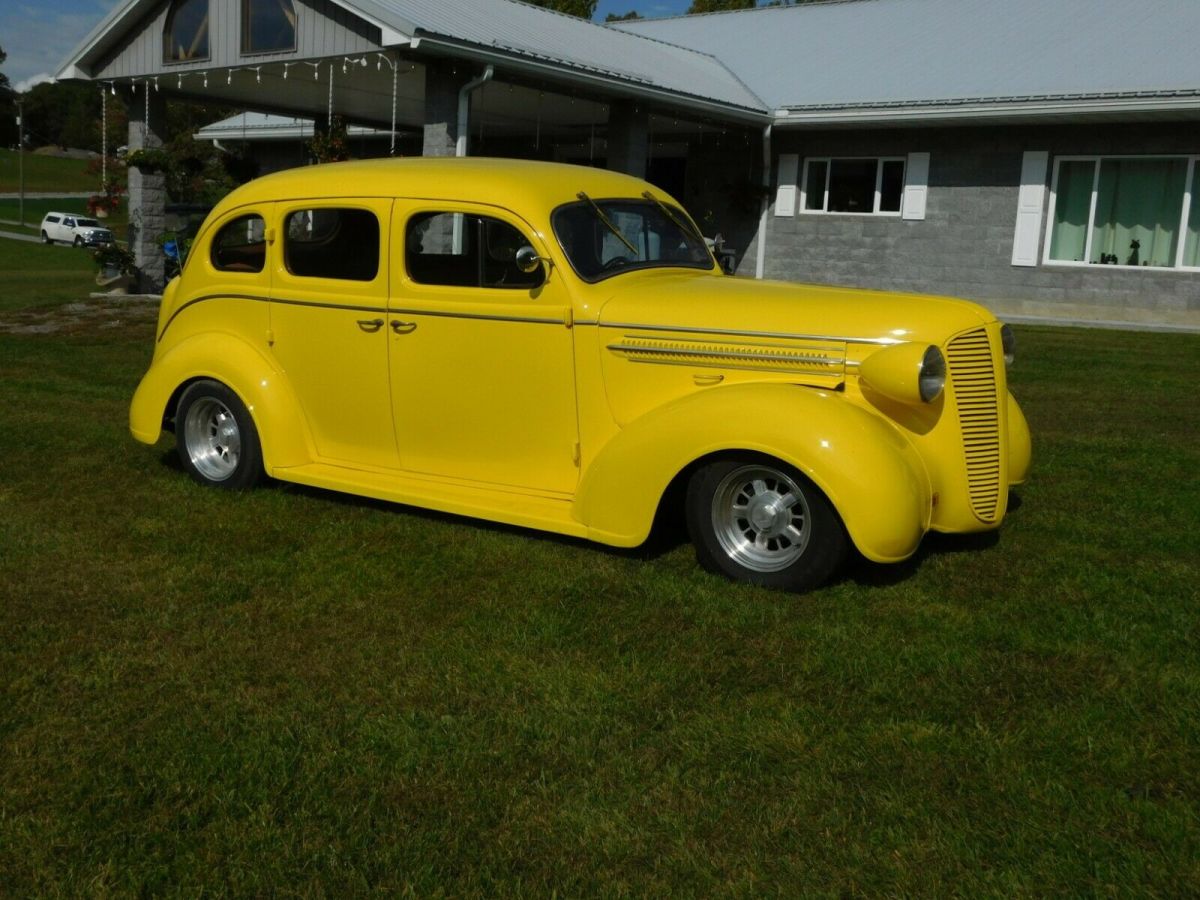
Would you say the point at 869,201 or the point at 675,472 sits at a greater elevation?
the point at 869,201

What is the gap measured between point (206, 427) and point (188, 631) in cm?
251

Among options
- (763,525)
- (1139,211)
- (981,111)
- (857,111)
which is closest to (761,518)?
(763,525)

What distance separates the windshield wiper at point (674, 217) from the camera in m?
6.18

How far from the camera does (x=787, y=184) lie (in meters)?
19.0

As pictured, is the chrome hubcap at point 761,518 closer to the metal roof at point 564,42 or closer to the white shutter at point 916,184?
the metal roof at point 564,42

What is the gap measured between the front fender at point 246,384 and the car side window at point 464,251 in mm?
1088

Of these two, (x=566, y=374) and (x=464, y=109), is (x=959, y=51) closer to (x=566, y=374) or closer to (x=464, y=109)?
(x=464, y=109)

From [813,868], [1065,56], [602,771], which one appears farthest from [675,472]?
[1065,56]

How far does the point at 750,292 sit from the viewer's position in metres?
5.24

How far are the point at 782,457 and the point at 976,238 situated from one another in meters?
14.0

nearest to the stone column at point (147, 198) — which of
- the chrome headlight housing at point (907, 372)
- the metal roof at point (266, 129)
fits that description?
the metal roof at point (266, 129)

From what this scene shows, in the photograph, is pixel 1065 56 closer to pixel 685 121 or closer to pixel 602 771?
pixel 685 121

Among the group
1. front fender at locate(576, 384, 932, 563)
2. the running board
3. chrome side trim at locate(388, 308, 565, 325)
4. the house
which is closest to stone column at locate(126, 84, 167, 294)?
the house

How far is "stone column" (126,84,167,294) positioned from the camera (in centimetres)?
1762
